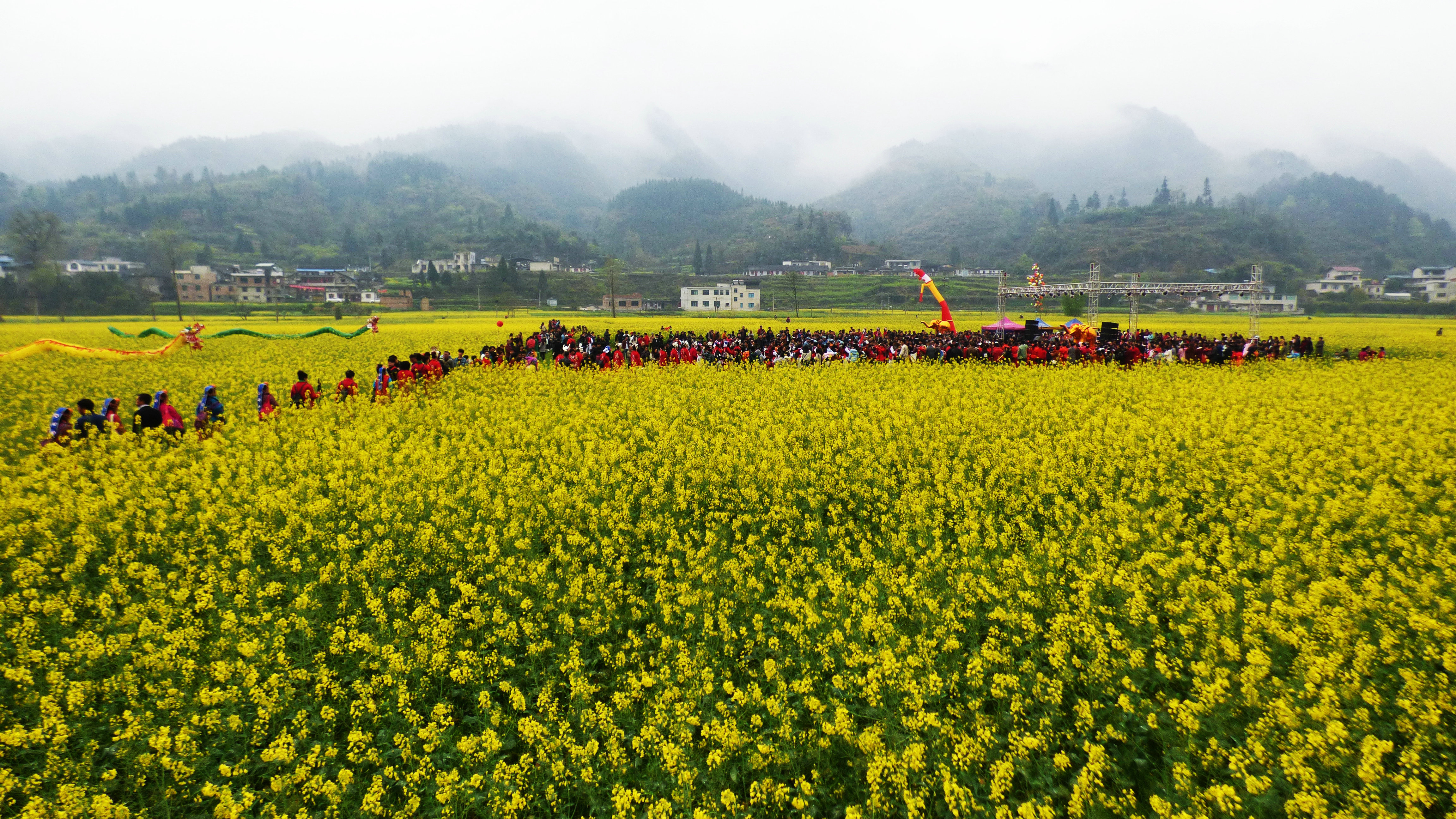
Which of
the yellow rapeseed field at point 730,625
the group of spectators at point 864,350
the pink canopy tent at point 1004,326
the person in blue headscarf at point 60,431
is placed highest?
the pink canopy tent at point 1004,326

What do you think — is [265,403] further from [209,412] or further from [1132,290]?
[1132,290]

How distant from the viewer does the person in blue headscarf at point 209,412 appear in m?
11.4

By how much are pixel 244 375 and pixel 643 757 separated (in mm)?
22783

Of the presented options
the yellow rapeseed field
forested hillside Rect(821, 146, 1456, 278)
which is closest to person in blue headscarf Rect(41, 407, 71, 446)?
the yellow rapeseed field

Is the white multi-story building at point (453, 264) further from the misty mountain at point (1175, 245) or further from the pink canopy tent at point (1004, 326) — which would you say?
the misty mountain at point (1175, 245)

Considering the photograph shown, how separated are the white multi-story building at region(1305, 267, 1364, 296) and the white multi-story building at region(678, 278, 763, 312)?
8790cm

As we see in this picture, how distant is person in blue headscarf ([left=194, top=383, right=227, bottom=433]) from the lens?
1135 cm

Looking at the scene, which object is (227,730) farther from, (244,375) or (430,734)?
(244,375)

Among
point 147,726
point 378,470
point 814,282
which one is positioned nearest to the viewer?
point 147,726

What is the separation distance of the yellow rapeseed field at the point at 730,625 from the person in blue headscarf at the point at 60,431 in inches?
25.5

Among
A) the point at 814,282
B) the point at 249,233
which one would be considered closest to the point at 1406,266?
the point at 814,282

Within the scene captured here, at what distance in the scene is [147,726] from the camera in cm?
484

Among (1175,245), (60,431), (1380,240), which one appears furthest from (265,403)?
(1380,240)

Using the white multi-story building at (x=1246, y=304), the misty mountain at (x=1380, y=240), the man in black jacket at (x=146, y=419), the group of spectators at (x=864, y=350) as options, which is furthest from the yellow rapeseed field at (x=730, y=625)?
the misty mountain at (x=1380, y=240)
